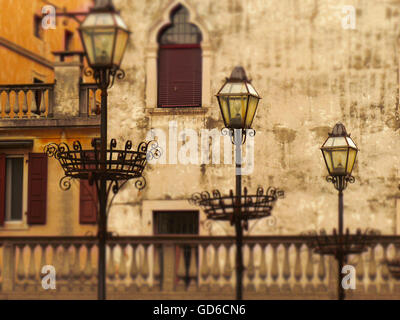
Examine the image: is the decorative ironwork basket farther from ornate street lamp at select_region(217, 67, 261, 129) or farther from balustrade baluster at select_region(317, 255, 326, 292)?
balustrade baluster at select_region(317, 255, 326, 292)

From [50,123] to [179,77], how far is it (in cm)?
289

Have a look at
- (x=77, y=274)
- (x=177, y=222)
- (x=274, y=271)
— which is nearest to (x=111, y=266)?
(x=77, y=274)

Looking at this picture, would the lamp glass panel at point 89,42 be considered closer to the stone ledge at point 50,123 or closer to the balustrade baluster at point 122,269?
the balustrade baluster at point 122,269

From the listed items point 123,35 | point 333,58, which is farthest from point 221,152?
point 123,35

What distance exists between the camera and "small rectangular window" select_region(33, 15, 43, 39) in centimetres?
2525

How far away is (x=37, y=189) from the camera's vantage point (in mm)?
19891

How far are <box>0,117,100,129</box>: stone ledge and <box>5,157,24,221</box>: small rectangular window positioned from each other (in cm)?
93

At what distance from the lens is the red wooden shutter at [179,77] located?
19.0 m

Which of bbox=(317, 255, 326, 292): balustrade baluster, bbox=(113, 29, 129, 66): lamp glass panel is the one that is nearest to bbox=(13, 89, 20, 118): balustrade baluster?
bbox=(317, 255, 326, 292): balustrade baluster

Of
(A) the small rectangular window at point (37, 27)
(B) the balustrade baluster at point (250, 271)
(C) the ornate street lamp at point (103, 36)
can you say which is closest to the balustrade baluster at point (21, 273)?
(B) the balustrade baluster at point (250, 271)

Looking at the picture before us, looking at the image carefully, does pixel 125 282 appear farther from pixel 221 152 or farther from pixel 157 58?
pixel 157 58

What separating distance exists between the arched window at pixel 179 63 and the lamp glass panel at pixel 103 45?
10176mm

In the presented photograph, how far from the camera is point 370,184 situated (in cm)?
1812
